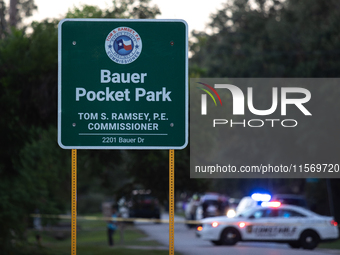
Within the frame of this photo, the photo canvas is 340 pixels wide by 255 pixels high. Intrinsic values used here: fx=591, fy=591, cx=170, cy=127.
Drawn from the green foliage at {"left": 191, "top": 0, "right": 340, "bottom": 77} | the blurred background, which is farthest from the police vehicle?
the green foliage at {"left": 191, "top": 0, "right": 340, "bottom": 77}

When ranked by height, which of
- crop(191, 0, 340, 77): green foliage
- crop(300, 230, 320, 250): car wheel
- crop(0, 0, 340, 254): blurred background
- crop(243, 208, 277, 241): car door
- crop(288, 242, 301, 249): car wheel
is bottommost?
crop(288, 242, 301, 249): car wheel

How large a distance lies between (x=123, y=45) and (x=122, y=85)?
1.28 ft

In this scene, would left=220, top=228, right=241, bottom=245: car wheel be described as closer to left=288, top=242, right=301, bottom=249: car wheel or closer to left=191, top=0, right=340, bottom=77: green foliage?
left=288, top=242, right=301, bottom=249: car wheel

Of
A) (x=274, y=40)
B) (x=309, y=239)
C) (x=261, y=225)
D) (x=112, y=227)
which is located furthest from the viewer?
(x=274, y=40)

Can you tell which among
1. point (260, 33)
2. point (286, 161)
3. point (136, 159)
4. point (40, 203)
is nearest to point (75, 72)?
point (40, 203)

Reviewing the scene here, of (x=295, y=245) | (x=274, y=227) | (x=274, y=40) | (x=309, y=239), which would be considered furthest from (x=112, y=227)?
(x=274, y=40)

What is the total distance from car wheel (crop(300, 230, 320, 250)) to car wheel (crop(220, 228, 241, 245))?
2069 mm

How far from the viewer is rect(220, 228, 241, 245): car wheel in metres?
19.4

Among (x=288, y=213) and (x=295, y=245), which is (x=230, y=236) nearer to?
(x=288, y=213)

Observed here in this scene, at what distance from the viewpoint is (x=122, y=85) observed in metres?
5.81

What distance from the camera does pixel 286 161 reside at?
31.0 meters

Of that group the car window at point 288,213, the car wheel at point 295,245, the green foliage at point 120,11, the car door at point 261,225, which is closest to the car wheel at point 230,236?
the car door at point 261,225

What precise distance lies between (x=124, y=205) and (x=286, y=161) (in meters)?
13.2

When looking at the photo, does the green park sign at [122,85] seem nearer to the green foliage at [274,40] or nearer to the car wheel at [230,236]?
the car wheel at [230,236]
